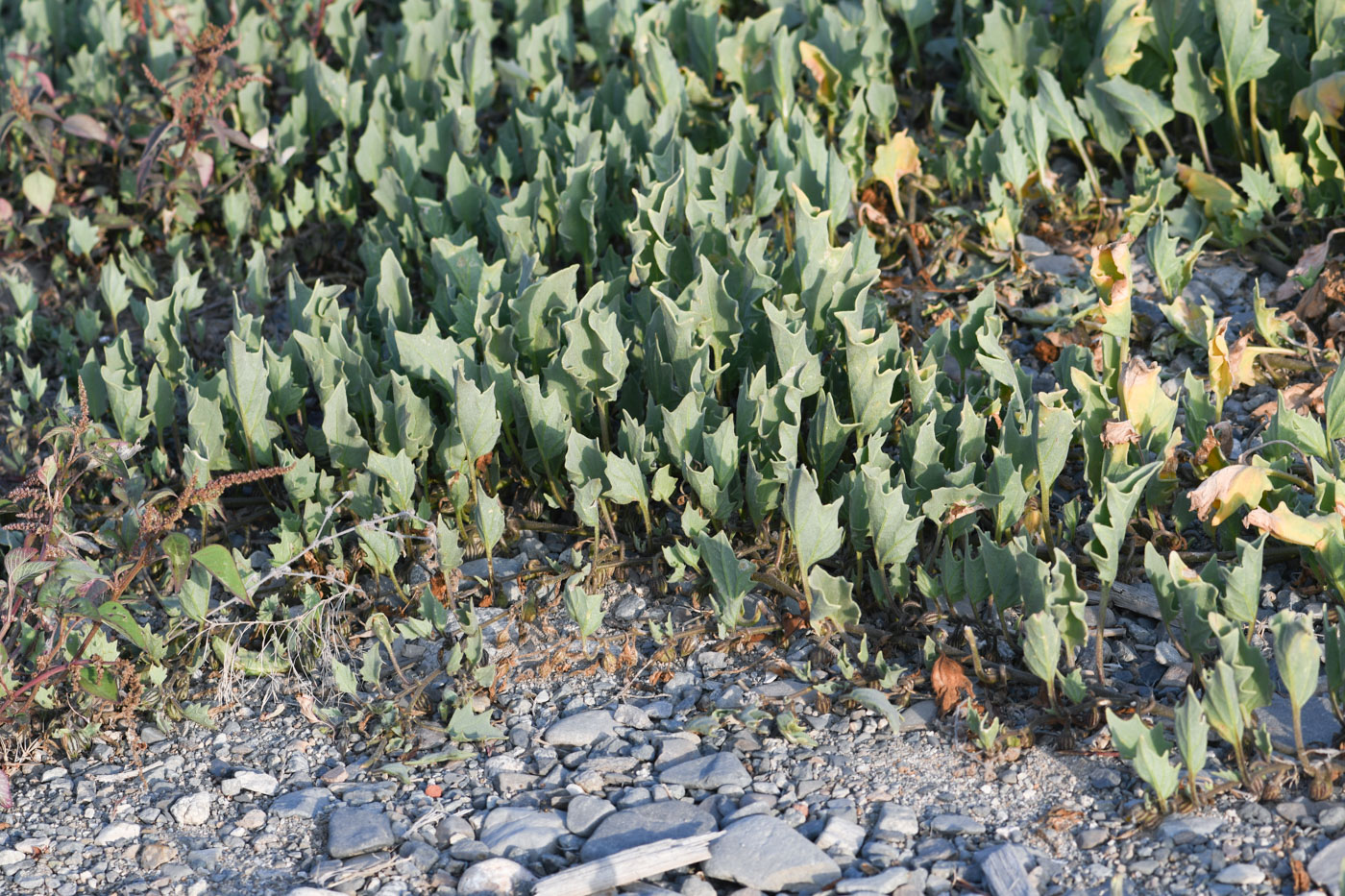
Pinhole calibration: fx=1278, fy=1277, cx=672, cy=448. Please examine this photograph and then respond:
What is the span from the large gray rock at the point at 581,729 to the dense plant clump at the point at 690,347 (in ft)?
0.53

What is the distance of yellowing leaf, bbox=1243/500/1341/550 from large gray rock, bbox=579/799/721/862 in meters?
1.14

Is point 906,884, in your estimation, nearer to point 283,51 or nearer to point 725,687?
point 725,687

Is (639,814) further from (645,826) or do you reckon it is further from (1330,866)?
(1330,866)

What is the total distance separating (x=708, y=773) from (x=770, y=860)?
0.27 m

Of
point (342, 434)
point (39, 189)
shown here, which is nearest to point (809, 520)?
point (342, 434)

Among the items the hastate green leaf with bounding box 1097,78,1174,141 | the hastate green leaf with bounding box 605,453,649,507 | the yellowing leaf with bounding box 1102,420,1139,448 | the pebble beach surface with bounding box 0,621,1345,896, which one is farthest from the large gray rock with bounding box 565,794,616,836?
the hastate green leaf with bounding box 1097,78,1174,141

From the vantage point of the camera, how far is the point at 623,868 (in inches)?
80.5

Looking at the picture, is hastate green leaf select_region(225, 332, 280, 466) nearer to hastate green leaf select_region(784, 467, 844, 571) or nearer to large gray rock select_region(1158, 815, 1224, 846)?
hastate green leaf select_region(784, 467, 844, 571)

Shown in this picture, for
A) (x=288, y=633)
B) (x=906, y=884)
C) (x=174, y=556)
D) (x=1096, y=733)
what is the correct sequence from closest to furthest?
(x=906, y=884) → (x=1096, y=733) → (x=174, y=556) → (x=288, y=633)

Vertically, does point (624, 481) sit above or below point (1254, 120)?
below

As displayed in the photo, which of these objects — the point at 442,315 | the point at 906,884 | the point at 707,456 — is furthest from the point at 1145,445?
the point at 442,315

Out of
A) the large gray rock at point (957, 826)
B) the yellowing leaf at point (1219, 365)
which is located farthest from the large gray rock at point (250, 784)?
the yellowing leaf at point (1219, 365)

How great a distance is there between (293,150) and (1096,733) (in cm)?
315

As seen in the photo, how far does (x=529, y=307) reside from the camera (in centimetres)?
301
